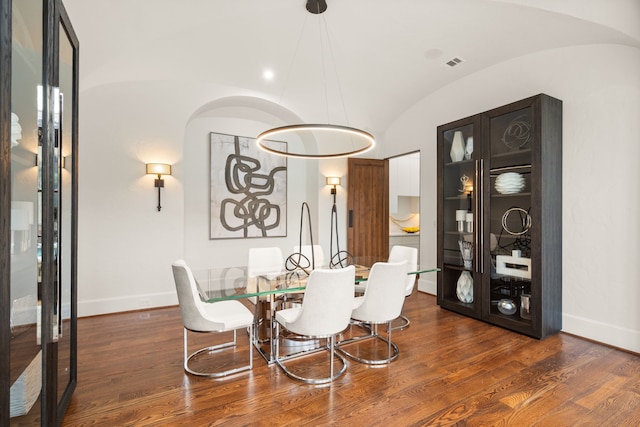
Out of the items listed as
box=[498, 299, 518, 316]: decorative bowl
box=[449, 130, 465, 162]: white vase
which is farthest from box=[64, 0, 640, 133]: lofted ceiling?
box=[498, 299, 518, 316]: decorative bowl

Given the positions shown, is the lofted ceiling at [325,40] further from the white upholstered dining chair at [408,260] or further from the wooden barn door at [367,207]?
the white upholstered dining chair at [408,260]

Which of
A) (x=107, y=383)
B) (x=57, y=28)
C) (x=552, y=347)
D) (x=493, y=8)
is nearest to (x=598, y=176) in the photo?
(x=552, y=347)

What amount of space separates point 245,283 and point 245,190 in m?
2.71

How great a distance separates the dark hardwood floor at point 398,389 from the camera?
1.90 metres

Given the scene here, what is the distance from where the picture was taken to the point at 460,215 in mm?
3918

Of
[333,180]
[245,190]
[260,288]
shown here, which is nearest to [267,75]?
[245,190]

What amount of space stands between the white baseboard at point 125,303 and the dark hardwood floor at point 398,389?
83 cm

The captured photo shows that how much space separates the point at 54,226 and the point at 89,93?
9.17 feet

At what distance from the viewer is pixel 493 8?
295 cm

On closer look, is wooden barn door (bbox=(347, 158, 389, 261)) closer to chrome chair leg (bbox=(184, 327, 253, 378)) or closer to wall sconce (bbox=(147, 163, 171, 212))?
wall sconce (bbox=(147, 163, 171, 212))

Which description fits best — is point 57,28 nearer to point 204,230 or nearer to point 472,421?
point 472,421

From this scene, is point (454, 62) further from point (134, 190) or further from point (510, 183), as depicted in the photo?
point (134, 190)

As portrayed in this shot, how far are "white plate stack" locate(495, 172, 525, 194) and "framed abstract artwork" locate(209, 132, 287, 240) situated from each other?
10.6 feet

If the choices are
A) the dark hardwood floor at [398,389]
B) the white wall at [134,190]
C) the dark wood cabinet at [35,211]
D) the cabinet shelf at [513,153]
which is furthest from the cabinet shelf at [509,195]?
the dark wood cabinet at [35,211]
